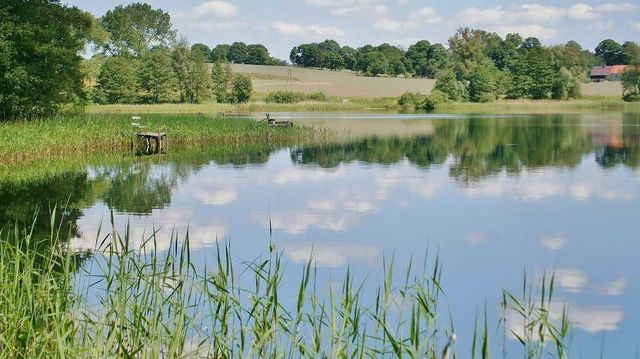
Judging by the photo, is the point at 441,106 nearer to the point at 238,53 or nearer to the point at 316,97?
the point at 316,97

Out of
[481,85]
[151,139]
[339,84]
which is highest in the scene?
[339,84]

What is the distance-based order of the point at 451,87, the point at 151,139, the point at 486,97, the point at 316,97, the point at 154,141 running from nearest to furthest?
1. the point at 151,139
2. the point at 154,141
3. the point at 451,87
4. the point at 316,97
5. the point at 486,97

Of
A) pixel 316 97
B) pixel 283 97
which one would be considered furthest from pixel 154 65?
pixel 316 97

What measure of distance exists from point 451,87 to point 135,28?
135 ft

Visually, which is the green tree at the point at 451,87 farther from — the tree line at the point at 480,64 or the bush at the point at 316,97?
the bush at the point at 316,97

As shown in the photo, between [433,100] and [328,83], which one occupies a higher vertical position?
[328,83]

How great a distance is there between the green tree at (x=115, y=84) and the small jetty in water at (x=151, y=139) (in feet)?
153

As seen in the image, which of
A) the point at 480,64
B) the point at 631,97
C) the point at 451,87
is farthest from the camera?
the point at 480,64

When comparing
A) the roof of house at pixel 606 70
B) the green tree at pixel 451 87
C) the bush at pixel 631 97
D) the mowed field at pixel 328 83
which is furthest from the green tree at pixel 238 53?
the bush at pixel 631 97

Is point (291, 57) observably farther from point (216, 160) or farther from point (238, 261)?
point (238, 261)

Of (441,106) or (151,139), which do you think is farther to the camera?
(441,106)

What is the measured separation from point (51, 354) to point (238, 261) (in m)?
6.27

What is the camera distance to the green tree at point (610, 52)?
164375mm

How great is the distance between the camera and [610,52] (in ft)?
555
